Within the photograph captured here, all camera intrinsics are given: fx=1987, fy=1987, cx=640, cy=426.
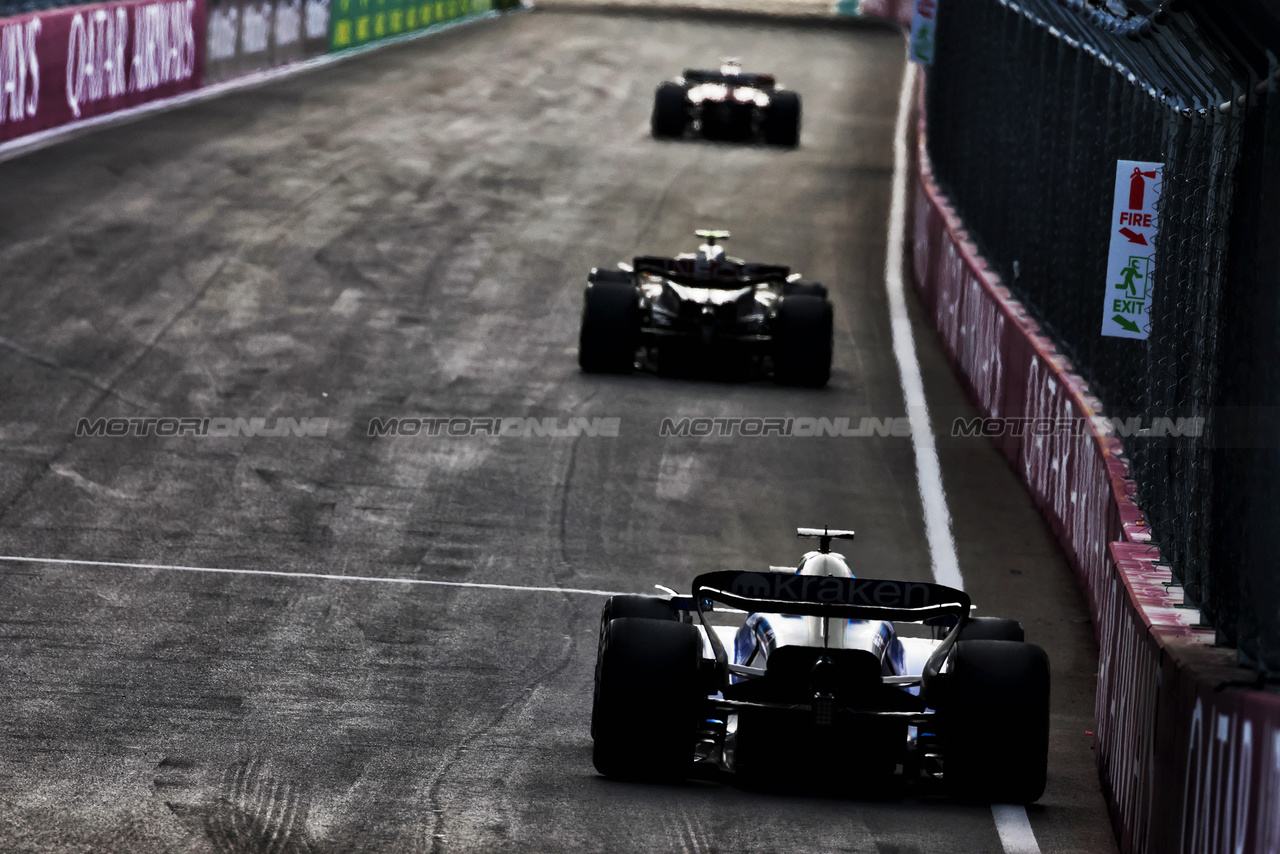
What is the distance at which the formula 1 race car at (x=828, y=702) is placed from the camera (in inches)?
291

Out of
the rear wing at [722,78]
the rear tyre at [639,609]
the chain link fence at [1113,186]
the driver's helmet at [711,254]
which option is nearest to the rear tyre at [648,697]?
the rear tyre at [639,609]

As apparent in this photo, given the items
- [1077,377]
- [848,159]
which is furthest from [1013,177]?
[848,159]

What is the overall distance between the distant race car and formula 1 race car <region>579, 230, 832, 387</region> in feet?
45.9

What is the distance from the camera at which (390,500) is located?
12.4 meters

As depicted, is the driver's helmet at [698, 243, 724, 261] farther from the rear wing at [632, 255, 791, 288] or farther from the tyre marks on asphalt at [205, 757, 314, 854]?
the tyre marks on asphalt at [205, 757, 314, 854]

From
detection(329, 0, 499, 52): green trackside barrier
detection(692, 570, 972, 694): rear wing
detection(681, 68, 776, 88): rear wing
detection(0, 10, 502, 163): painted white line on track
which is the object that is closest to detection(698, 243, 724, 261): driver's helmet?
detection(692, 570, 972, 694): rear wing

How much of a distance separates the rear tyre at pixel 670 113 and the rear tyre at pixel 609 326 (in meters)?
14.2

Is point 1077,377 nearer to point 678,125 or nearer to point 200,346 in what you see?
point 200,346

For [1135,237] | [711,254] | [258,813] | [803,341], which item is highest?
[1135,237]

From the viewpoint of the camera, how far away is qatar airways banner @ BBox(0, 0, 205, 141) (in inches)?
937

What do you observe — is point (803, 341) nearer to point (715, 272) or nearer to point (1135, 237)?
point (715, 272)

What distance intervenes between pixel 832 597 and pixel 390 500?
544 centimetres

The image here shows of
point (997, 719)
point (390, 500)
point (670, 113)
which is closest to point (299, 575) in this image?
point (390, 500)

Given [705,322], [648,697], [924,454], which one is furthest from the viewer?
[705,322]
